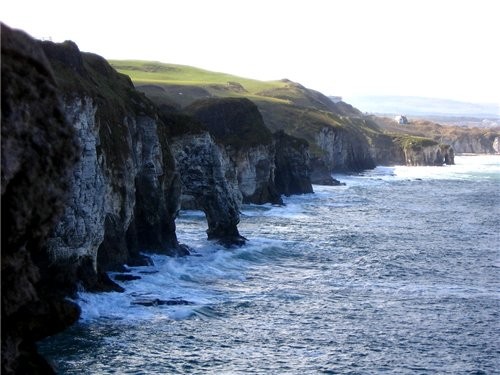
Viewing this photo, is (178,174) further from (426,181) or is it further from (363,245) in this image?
(426,181)

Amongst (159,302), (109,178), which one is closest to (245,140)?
(109,178)

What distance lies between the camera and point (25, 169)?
14938mm

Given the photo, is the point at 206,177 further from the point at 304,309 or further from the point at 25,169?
the point at 25,169

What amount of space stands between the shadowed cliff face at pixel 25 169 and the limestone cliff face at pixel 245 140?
274ft

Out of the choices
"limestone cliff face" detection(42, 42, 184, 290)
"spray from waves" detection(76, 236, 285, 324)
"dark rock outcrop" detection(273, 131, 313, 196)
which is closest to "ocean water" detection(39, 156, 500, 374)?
"spray from waves" detection(76, 236, 285, 324)

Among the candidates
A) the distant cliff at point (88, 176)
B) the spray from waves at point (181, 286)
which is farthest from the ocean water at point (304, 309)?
the distant cliff at point (88, 176)

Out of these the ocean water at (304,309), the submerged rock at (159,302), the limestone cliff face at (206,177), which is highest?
the limestone cliff face at (206,177)

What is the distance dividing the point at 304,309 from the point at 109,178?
1592 cm

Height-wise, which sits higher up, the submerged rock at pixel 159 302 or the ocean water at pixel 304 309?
the submerged rock at pixel 159 302

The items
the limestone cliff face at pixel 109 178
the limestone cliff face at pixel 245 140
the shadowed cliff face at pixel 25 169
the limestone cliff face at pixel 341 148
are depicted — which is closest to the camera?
the shadowed cliff face at pixel 25 169

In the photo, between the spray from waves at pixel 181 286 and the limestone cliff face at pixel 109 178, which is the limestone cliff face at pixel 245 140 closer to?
the limestone cliff face at pixel 109 178

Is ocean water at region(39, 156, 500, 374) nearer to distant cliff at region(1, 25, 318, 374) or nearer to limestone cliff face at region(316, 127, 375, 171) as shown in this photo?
distant cliff at region(1, 25, 318, 374)

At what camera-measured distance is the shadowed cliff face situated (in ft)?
48.0

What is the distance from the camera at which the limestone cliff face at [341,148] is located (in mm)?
172750
